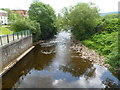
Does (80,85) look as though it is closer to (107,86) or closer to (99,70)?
(107,86)

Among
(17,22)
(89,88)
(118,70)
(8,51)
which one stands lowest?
(89,88)

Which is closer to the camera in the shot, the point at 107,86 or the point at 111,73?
the point at 107,86

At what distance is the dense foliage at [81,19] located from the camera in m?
22.3

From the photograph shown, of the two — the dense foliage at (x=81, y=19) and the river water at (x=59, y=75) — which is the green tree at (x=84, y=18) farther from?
the river water at (x=59, y=75)

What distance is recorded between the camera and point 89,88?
311 inches

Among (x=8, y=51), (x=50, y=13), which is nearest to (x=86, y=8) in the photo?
(x=50, y=13)

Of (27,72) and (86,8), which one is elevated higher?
(86,8)

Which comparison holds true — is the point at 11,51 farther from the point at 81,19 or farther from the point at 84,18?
the point at 84,18

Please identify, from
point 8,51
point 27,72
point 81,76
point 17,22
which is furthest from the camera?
point 17,22

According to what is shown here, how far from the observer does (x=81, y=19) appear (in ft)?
73.1

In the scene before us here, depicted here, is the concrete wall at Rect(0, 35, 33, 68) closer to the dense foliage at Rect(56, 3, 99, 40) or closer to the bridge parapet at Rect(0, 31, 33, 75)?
the bridge parapet at Rect(0, 31, 33, 75)

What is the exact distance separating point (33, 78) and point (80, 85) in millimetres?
3872

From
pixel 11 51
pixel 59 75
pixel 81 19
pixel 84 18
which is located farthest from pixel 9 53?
pixel 84 18

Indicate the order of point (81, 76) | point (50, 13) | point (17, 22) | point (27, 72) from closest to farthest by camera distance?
1. point (81, 76)
2. point (27, 72)
3. point (17, 22)
4. point (50, 13)
